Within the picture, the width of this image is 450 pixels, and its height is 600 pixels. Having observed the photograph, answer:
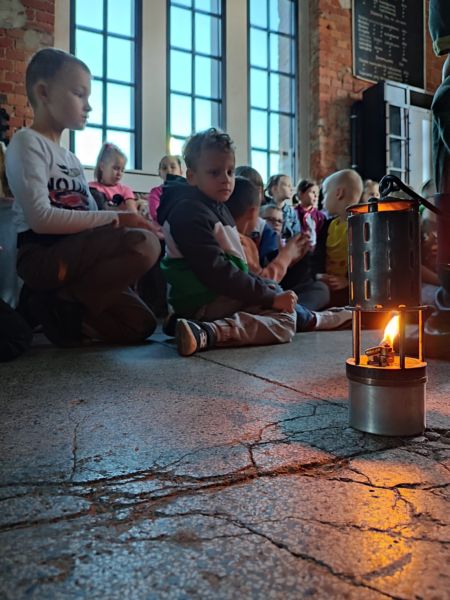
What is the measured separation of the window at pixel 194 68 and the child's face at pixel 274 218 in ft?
7.32

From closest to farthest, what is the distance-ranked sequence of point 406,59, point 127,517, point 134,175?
point 127,517, point 134,175, point 406,59

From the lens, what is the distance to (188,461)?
65cm

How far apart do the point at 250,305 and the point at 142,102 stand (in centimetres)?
342

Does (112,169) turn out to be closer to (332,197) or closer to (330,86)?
(332,197)

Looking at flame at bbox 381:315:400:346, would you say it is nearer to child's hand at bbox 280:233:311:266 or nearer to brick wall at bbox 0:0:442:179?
child's hand at bbox 280:233:311:266

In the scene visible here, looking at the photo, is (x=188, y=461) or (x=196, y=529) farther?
(x=188, y=461)

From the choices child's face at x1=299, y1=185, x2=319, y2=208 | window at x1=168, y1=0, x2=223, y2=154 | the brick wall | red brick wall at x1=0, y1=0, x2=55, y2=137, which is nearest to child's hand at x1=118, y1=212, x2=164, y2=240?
child's face at x1=299, y1=185, x2=319, y2=208

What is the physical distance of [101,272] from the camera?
178 cm

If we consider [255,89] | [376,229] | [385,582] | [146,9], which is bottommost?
[385,582]

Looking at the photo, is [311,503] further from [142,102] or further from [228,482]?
[142,102]

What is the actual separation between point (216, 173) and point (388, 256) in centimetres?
119

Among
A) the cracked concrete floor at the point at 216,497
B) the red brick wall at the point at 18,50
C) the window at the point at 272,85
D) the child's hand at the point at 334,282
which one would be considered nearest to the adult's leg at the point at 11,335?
the cracked concrete floor at the point at 216,497

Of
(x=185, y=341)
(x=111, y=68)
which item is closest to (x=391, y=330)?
(x=185, y=341)

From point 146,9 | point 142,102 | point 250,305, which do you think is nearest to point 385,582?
point 250,305
